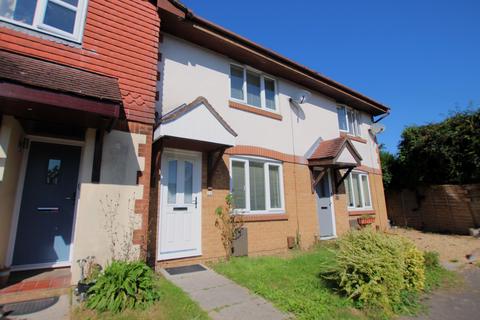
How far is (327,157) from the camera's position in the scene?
8.35 m

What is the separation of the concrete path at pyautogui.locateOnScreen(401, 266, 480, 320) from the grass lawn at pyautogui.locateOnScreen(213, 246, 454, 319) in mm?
229

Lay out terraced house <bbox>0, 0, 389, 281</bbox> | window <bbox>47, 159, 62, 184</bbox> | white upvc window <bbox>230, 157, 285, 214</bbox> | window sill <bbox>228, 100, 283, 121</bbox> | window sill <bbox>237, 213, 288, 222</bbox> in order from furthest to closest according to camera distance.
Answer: window sill <bbox>228, 100, 283, 121</bbox>, white upvc window <bbox>230, 157, 285, 214</bbox>, window sill <bbox>237, 213, 288, 222</bbox>, window <bbox>47, 159, 62, 184</bbox>, terraced house <bbox>0, 0, 389, 281</bbox>

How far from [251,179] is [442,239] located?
28.0 feet

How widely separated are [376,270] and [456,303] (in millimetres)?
1619

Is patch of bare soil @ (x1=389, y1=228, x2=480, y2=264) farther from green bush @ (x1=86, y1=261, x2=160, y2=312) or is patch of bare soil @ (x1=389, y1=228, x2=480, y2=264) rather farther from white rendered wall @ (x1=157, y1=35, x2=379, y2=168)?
green bush @ (x1=86, y1=261, x2=160, y2=312)

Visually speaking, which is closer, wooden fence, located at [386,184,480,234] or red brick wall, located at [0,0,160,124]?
red brick wall, located at [0,0,160,124]

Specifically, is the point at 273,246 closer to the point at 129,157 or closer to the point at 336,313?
the point at 336,313

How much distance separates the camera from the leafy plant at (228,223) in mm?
6230

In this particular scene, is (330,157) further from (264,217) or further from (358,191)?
(358,191)

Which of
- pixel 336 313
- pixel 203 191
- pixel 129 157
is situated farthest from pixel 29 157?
pixel 336 313

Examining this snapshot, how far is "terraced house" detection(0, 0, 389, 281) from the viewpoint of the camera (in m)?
4.06

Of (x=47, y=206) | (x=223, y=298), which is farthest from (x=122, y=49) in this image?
(x=223, y=298)

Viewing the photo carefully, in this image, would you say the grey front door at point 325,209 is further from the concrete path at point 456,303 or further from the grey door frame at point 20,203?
the grey door frame at point 20,203

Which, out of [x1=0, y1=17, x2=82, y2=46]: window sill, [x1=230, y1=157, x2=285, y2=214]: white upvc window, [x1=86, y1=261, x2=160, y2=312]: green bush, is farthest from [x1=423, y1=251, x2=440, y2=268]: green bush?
[x1=0, y1=17, x2=82, y2=46]: window sill
